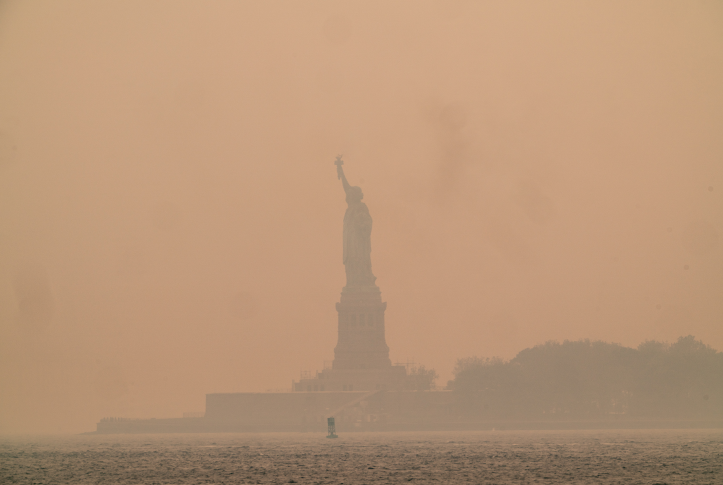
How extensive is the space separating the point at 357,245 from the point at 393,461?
7190cm

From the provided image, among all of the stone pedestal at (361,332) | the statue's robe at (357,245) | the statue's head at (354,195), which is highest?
the statue's head at (354,195)

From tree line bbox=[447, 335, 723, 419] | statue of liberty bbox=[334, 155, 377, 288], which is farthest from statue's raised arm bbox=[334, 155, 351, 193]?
tree line bbox=[447, 335, 723, 419]

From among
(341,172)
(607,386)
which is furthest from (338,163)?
(607,386)

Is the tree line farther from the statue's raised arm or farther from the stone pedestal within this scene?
the statue's raised arm

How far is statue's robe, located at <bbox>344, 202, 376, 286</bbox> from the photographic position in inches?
6506

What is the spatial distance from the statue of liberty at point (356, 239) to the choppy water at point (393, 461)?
3288 cm

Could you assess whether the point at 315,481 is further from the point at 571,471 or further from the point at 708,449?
the point at 708,449

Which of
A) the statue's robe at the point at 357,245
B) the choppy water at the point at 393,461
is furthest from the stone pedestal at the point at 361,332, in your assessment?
the choppy water at the point at 393,461

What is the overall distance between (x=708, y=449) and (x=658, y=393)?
169 feet

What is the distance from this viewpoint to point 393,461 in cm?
9612

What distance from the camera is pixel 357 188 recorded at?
541 feet

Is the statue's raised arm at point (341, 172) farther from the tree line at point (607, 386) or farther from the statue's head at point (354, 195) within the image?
the tree line at point (607, 386)

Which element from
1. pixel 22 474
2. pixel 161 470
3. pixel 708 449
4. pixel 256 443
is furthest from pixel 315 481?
pixel 256 443

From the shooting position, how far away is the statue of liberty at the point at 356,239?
165 meters
